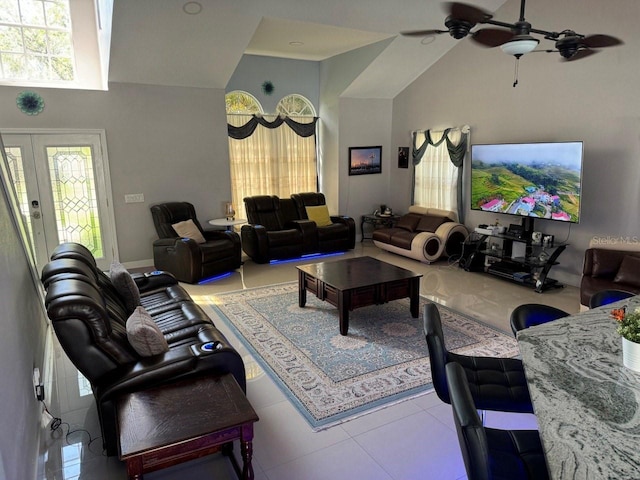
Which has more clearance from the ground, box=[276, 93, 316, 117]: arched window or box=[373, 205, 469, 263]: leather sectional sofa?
box=[276, 93, 316, 117]: arched window

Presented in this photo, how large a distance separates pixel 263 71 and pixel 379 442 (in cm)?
673

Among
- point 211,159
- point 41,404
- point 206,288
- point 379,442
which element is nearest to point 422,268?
point 206,288

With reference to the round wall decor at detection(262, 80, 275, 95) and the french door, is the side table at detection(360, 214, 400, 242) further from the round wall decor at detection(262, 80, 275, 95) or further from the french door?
the french door

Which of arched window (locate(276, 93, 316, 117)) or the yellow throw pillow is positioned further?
arched window (locate(276, 93, 316, 117))

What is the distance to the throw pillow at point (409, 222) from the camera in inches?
291

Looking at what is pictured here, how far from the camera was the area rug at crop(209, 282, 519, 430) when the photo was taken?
318 cm

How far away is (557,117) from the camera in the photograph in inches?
220

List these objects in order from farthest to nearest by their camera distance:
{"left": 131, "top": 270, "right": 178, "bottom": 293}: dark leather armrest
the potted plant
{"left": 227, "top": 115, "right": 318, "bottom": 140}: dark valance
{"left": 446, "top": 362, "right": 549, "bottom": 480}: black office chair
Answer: {"left": 227, "top": 115, "right": 318, "bottom": 140}: dark valance → {"left": 131, "top": 270, "right": 178, "bottom": 293}: dark leather armrest → the potted plant → {"left": 446, "top": 362, "right": 549, "bottom": 480}: black office chair

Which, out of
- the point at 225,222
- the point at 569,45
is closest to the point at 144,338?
the point at 569,45

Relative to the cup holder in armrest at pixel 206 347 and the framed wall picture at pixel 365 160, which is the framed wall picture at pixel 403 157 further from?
the cup holder in armrest at pixel 206 347

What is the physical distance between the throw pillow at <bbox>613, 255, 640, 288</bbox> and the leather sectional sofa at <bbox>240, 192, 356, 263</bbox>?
4021mm

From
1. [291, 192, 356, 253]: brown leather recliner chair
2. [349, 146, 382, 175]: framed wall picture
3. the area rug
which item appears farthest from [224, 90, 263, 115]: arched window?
the area rug

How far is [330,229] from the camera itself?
289 inches

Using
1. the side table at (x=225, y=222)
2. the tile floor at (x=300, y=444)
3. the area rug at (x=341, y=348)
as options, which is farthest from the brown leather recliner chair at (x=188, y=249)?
the tile floor at (x=300, y=444)
